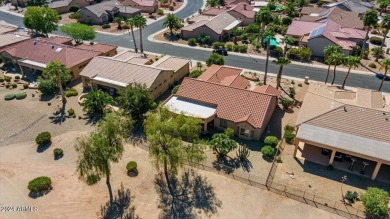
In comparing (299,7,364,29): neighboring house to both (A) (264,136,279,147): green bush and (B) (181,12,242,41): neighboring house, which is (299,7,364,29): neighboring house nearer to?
(B) (181,12,242,41): neighboring house

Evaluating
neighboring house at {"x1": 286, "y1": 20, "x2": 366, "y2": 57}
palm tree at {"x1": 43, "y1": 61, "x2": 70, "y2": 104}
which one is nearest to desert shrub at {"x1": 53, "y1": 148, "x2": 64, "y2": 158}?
palm tree at {"x1": 43, "y1": 61, "x2": 70, "y2": 104}

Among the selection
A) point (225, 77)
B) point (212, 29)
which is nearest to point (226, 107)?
point (225, 77)

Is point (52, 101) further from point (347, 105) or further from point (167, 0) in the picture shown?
A: point (167, 0)

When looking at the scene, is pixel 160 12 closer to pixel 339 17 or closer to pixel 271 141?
pixel 339 17

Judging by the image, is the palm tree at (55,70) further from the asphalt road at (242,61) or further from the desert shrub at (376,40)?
the desert shrub at (376,40)

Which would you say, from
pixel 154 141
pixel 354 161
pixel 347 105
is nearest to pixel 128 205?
pixel 154 141

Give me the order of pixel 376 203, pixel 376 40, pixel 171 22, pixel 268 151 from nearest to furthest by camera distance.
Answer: pixel 376 203 < pixel 268 151 < pixel 376 40 < pixel 171 22
